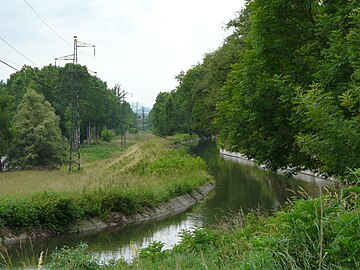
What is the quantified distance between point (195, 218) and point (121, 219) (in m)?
3.55

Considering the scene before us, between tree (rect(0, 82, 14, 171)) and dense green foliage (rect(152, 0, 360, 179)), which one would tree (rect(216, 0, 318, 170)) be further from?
tree (rect(0, 82, 14, 171))

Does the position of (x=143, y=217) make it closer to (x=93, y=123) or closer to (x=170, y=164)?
(x=170, y=164)

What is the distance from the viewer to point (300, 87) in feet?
38.5

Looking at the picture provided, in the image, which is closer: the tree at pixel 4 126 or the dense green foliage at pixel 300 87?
the dense green foliage at pixel 300 87

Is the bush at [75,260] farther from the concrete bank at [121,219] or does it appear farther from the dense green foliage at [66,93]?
the dense green foliage at [66,93]

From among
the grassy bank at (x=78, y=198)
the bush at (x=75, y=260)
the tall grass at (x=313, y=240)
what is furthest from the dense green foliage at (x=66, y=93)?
the tall grass at (x=313, y=240)

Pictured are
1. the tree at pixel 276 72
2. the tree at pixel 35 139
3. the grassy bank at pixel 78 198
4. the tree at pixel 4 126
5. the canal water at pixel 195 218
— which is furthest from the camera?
the tree at pixel 35 139

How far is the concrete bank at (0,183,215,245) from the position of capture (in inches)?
795

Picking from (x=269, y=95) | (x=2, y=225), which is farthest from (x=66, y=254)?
(x=2, y=225)

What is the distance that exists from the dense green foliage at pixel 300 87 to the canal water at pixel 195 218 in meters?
1.49

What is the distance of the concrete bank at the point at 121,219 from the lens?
20194 mm

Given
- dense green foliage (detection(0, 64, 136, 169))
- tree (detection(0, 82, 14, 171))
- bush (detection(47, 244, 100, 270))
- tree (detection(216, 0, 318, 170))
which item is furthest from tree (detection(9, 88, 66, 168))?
bush (detection(47, 244, 100, 270))

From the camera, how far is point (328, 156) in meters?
10.6

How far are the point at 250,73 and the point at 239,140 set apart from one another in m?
2.71
